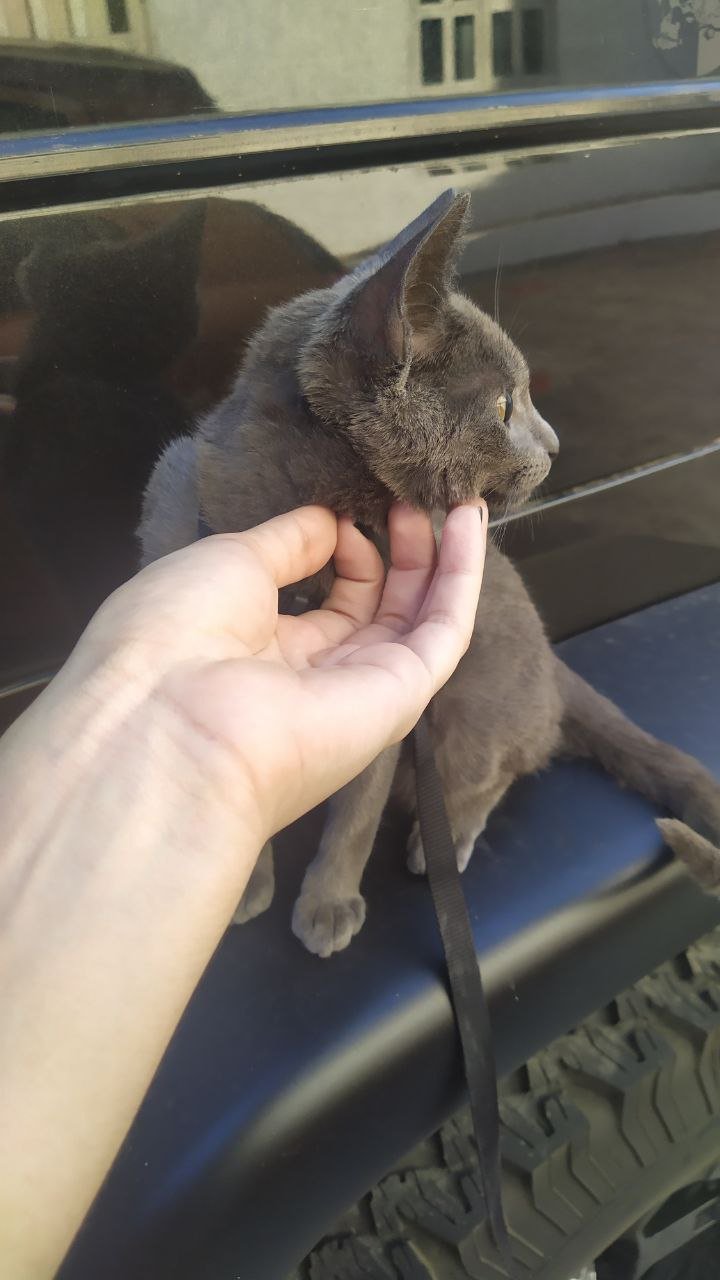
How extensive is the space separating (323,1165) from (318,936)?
0.25m

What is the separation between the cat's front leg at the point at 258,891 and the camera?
121 cm

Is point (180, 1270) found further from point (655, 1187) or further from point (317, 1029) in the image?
point (655, 1187)

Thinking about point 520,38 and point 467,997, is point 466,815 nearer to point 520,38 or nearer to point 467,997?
point 467,997

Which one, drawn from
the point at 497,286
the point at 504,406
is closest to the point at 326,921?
the point at 504,406

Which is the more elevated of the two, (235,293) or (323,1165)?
(235,293)

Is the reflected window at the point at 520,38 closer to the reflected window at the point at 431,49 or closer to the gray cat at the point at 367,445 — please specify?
the reflected window at the point at 431,49

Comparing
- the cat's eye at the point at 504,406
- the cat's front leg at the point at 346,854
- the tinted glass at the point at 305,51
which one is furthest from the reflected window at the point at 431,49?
the cat's front leg at the point at 346,854

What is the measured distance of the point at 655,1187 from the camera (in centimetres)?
121

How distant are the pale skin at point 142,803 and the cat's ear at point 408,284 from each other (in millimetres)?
226

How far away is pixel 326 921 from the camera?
1.16 m

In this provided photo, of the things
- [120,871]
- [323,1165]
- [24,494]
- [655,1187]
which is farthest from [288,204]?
[655,1187]

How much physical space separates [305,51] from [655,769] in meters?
1.04

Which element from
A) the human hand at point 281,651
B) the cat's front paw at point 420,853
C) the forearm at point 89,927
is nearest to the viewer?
the forearm at point 89,927

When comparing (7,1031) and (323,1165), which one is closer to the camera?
(7,1031)
